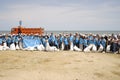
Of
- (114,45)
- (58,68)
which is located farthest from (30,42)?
(58,68)

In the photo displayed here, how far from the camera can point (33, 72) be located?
453 inches

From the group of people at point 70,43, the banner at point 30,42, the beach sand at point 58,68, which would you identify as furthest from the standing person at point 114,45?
the banner at point 30,42

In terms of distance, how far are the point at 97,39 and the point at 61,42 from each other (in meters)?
2.89

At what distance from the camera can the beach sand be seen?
35.6ft

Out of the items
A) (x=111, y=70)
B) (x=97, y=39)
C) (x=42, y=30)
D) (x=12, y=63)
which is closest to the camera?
(x=111, y=70)

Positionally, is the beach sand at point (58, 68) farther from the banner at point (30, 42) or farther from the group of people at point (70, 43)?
the banner at point (30, 42)

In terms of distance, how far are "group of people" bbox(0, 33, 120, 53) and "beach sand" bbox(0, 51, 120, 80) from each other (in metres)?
3.15

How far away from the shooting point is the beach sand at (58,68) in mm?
10843

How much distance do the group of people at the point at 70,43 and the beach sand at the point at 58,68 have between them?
3.15 metres

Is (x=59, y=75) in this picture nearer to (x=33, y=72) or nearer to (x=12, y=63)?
(x=33, y=72)

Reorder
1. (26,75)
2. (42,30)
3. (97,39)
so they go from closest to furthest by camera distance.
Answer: (26,75) → (97,39) → (42,30)

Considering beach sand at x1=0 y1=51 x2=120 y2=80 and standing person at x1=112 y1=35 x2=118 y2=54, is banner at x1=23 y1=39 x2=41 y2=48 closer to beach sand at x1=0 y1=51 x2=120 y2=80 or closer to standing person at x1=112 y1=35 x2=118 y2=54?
beach sand at x1=0 y1=51 x2=120 y2=80

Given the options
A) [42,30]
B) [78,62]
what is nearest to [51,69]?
[78,62]

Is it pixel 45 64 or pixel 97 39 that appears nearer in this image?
pixel 45 64
